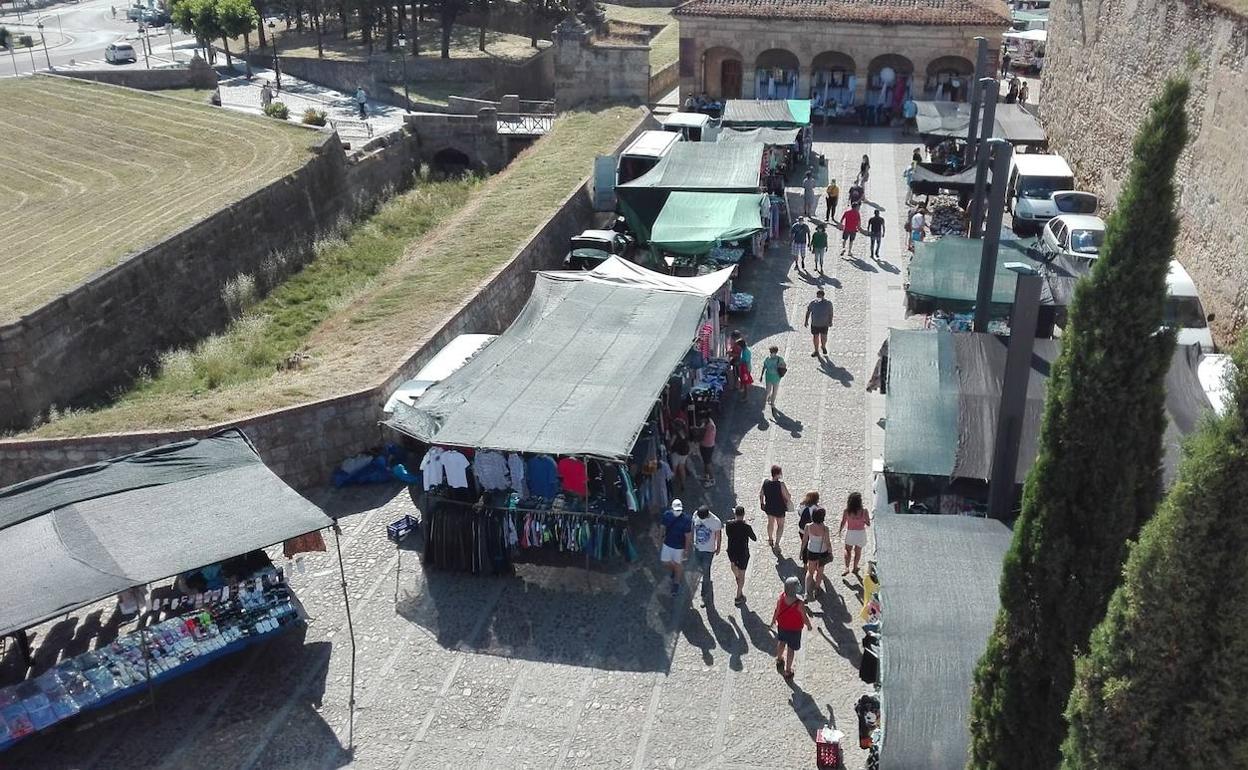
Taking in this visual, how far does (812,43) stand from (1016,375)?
102ft

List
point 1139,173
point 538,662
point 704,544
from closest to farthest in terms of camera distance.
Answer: point 1139,173 → point 538,662 → point 704,544

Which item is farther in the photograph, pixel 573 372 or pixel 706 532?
pixel 573 372

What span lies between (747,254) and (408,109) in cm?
2366

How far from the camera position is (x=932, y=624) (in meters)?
8.71

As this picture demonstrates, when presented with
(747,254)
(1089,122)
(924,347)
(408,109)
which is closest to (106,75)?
(408,109)

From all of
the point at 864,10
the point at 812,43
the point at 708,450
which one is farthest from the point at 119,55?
the point at 708,450

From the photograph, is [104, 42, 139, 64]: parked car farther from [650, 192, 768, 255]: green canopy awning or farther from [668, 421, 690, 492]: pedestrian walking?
[668, 421, 690, 492]: pedestrian walking

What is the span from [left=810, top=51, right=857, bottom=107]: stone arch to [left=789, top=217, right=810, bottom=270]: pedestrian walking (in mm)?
15838

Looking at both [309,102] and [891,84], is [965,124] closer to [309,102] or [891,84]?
[891,84]

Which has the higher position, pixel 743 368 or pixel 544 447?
pixel 544 447

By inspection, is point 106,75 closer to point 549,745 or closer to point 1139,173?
point 549,745

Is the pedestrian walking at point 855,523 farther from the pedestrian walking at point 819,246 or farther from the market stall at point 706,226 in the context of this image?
the pedestrian walking at point 819,246

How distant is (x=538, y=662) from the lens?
11.1 metres

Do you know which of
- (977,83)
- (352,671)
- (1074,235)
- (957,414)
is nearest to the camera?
(352,671)
